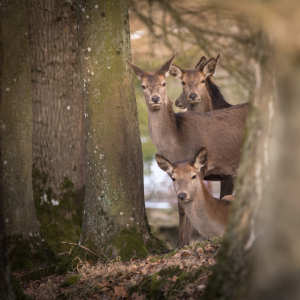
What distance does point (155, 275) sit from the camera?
4543mm

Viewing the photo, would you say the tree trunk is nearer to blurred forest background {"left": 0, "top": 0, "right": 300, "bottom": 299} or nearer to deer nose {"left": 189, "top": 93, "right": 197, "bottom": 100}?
blurred forest background {"left": 0, "top": 0, "right": 300, "bottom": 299}

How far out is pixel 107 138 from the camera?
593 centimetres

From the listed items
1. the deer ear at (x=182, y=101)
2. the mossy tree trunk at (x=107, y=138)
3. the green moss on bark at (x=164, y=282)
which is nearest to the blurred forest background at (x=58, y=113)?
the deer ear at (x=182, y=101)

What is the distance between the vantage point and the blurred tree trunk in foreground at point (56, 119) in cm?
826

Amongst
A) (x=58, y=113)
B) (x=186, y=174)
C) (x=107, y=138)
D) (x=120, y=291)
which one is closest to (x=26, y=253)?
(x=107, y=138)

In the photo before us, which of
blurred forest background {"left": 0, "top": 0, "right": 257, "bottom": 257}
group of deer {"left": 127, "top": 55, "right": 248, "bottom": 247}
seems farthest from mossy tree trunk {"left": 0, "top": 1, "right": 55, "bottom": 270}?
group of deer {"left": 127, "top": 55, "right": 248, "bottom": 247}

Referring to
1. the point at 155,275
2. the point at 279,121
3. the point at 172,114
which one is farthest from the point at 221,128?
the point at 279,121

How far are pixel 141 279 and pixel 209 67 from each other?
16.4 ft

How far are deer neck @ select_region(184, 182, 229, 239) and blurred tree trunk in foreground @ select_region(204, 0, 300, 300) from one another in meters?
3.18

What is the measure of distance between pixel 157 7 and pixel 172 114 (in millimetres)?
3717

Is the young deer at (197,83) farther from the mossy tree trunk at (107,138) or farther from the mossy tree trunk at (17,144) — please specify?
the mossy tree trunk at (17,144)

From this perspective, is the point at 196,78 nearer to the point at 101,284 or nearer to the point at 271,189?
the point at 101,284

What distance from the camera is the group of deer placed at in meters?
6.29

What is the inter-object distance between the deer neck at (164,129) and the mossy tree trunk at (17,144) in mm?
2083
